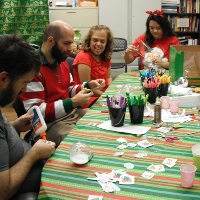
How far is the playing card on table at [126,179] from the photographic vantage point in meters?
1.06

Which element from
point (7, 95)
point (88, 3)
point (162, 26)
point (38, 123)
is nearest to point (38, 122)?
point (38, 123)

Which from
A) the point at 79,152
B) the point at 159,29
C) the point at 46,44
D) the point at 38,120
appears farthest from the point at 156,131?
the point at 159,29

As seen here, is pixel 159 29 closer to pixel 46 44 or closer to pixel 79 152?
pixel 46 44

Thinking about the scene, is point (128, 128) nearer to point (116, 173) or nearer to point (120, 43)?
point (116, 173)

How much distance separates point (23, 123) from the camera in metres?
1.55

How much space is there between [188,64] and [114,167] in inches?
55.4

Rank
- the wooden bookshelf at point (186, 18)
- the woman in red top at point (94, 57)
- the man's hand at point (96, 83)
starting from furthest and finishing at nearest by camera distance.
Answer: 1. the wooden bookshelf at point (186, 18)
2. the woman in red top at point (94, 57)
3. the man's hand at point (96, 83)

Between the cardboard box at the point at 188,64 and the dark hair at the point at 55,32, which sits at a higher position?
the dark hair at the point at 55,32

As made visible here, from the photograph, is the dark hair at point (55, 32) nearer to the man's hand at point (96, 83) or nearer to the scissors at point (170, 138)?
the man's hand at point (96, 83)

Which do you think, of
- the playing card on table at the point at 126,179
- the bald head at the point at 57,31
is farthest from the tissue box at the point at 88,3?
the playing card on table at the point at 126,179

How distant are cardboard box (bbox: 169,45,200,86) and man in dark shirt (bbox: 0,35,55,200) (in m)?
1.35

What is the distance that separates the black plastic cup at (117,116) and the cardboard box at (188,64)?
0.95 m

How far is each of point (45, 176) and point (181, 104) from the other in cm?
107

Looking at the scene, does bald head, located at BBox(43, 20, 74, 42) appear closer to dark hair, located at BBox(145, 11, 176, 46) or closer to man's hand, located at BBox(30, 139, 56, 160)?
man's hand, located at BBox(30, 139, 56, 160)
